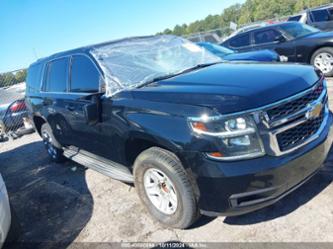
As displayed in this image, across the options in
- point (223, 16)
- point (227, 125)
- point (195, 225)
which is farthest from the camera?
point (223, 16)

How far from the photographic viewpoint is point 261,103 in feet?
9.18

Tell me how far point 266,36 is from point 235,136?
27.2 feet

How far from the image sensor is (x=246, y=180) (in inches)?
109

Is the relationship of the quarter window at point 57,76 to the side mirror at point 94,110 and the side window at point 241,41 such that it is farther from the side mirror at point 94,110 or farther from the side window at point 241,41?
the side window at point 241,41

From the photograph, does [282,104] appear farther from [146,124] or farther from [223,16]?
[223,16]

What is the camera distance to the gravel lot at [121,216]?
3215 mm

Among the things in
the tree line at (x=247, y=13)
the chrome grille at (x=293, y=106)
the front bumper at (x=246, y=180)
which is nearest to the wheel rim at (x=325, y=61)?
the chrome grille at (x=293, y=106)

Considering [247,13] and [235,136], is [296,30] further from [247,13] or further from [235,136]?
[247,13]

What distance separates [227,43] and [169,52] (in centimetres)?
715

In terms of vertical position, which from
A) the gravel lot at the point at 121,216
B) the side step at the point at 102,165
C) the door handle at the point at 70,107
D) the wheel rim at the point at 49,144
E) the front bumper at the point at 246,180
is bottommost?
the gravel lot at the point at 121,216

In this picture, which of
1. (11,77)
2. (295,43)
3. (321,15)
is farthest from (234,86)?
(11,77)

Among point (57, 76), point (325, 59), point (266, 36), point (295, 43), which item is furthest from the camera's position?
point (266, 36)

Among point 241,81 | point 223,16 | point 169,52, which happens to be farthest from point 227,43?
point 223,16

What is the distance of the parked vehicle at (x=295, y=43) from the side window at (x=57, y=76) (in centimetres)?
656
